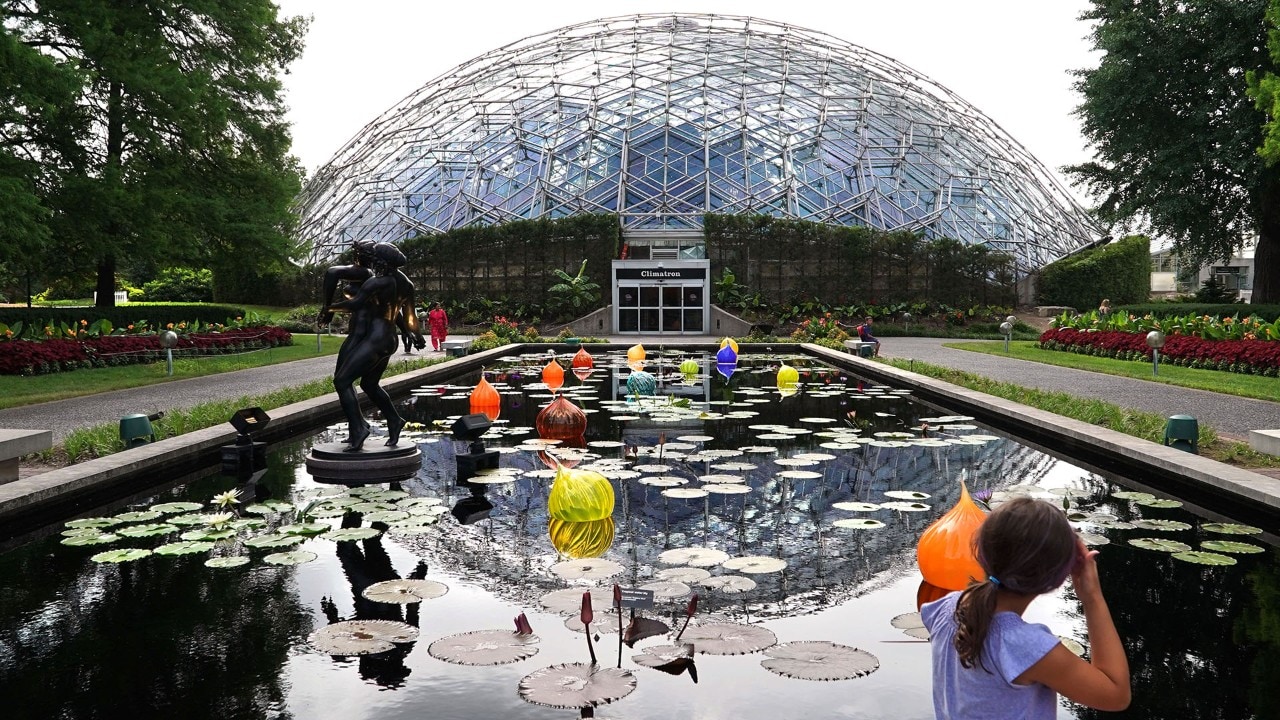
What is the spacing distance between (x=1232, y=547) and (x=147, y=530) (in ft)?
22.0

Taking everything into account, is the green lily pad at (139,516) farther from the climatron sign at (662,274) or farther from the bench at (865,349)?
the climatron sign at (662,274)

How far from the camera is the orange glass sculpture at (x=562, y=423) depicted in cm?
1013

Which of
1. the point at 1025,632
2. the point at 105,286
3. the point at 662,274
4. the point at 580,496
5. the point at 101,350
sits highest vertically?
the point at 662,274

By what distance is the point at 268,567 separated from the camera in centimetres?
554

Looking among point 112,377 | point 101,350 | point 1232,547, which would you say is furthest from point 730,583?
point 101,350

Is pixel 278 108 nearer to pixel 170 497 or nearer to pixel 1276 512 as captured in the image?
pixel 170 497

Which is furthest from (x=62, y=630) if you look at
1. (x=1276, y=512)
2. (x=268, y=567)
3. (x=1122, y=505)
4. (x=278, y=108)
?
(x=278, y=108)

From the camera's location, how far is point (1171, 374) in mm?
17641

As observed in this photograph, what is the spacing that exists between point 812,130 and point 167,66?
3206 cm

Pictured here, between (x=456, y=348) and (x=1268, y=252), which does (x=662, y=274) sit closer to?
(x=456, y=348)

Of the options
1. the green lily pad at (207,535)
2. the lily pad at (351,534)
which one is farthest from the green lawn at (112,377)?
the lily pad at (351,534)

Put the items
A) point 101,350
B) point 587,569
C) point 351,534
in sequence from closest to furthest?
1. point 587,569
2. point 351,534
3. point 101,350

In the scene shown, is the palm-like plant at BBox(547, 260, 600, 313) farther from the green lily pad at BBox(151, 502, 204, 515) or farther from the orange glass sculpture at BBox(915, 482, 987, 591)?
the orange glass sculpture at BBox(915, 482, 987, 591)

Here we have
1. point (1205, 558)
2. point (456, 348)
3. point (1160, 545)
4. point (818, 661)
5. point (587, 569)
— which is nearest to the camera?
point (818, 661)
